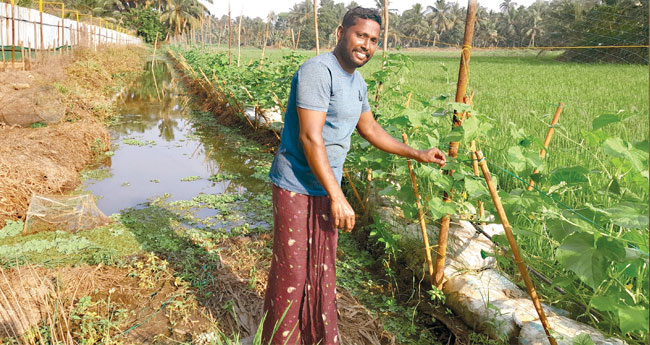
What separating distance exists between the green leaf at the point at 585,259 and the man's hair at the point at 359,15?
1.04 meters

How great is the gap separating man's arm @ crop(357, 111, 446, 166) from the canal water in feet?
10.2

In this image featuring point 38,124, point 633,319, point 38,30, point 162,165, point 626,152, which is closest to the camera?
point 633,319

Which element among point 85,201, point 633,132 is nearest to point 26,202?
point 85,201

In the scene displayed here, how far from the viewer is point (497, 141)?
14.4 ft

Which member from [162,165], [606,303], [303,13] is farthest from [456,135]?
[303,13]

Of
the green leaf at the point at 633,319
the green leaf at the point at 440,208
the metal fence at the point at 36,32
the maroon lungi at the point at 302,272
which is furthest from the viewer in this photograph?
the metal fence at the point at 36,32

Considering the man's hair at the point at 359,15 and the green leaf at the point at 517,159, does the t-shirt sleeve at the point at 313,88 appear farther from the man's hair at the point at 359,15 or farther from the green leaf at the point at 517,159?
the green leaf at the point at 517,159

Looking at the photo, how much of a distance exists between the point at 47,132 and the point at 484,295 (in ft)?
18.4

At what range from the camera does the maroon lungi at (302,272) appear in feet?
6.09

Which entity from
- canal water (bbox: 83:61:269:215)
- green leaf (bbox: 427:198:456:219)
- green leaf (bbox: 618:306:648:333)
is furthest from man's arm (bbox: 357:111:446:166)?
canal water (bbox: 83:61:269:215)

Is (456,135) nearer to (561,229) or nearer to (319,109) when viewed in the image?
(561,229)

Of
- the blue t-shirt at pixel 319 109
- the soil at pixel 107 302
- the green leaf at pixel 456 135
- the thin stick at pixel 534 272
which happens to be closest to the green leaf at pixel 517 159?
the green leaf at pixel 456 135

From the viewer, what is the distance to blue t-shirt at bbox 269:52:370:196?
1601mm

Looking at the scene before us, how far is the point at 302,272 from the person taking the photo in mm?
1919
